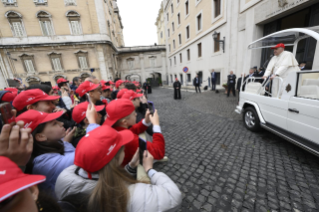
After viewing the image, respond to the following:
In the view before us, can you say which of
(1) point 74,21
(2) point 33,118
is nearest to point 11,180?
(2) point 33,118

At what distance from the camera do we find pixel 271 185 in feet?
7.09

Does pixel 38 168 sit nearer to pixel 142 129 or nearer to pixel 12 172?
pixel 12 172

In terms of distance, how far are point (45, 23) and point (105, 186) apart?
87.0ft

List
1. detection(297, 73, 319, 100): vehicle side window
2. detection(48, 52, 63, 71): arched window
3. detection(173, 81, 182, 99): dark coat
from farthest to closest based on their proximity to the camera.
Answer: detection(48, 52, 63, 71): arched window < detection(173, 81, 182, 99): dark coat < detection(297, 73, 319, 100): vehicle side window

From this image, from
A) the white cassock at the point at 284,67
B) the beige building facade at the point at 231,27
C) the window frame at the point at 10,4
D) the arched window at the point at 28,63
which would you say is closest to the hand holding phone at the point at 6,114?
the white cassock at the point at 284,67

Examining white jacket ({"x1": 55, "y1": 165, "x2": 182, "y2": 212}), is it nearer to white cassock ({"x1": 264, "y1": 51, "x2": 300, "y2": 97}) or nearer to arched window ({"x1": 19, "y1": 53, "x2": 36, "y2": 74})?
white cassock ({"x1": 264, "y1": 51, "x2": 300, "y2": 97})

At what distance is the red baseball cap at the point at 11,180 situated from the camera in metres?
0.47

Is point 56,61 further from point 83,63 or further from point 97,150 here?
point 97,150

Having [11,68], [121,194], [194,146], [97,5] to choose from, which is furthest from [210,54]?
[11,68]

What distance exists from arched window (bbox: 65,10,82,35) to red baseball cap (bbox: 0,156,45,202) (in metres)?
24.6

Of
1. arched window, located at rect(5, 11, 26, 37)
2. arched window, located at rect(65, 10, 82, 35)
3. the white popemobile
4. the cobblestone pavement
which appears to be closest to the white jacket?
the cobblestone pavement

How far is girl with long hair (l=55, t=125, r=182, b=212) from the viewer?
926 millimetres

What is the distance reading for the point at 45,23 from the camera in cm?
1856

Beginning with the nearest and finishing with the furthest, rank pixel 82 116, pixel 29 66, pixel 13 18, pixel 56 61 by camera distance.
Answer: pixel 82 116
pixel 13 18
pixel 29 66
pixel 56 61
